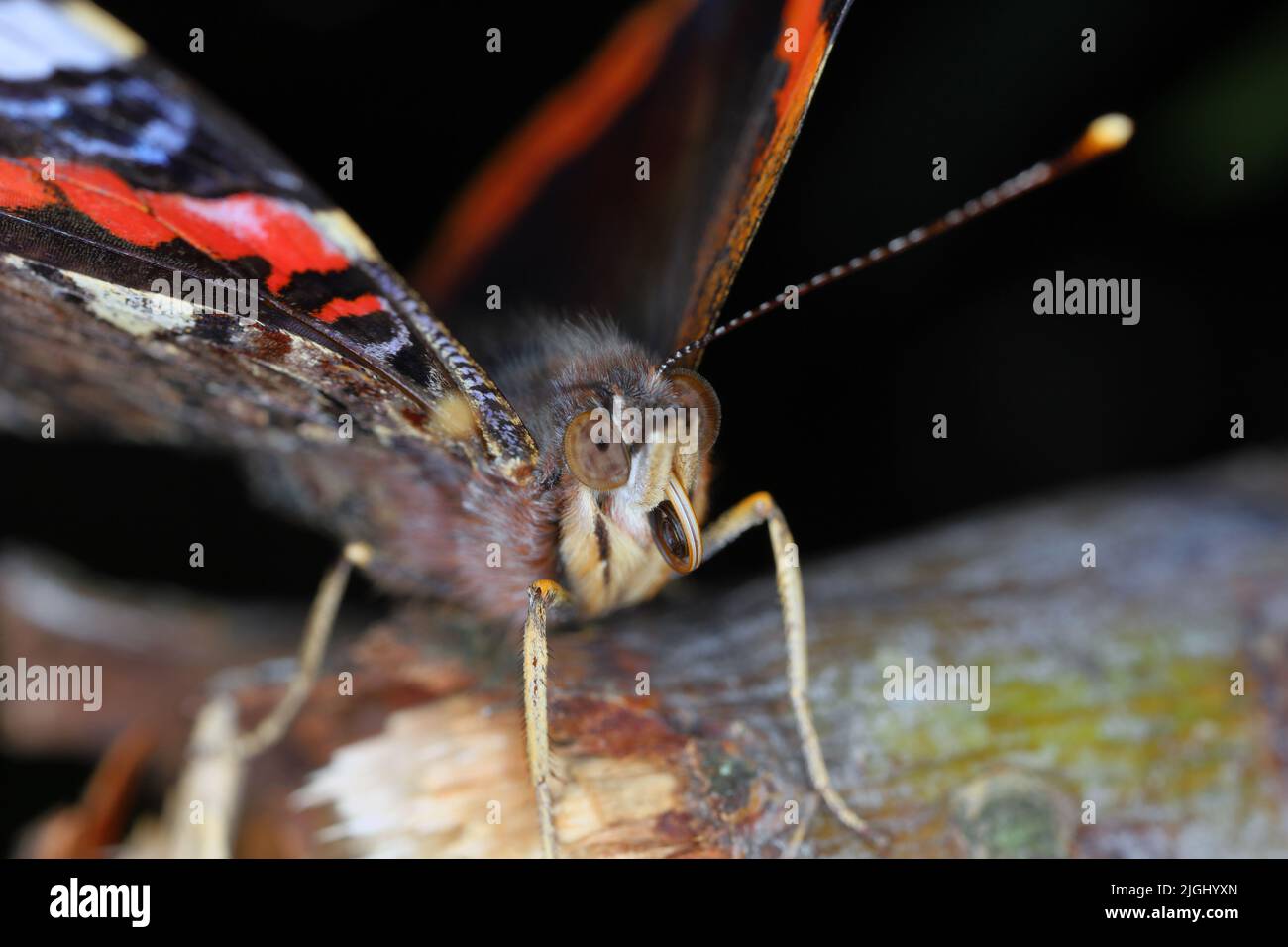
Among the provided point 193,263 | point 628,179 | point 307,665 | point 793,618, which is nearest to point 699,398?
point 793,618

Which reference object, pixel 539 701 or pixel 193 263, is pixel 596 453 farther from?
pixel 193 263

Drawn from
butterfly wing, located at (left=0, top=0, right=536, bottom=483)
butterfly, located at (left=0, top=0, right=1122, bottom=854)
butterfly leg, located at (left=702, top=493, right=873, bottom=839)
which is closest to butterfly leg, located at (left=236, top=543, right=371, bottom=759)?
butterfly, located at (left=0, top=0, right=1122, bottom=854)

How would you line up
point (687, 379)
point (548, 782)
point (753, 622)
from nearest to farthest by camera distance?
point (548, 782) < point (687, 379) < point (753, 622)

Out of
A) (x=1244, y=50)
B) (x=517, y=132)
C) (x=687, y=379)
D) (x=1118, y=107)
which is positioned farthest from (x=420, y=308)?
(x=1244, y=50)

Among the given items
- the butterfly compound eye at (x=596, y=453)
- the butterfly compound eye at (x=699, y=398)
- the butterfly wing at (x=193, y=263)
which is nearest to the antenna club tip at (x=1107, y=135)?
the butterfly compound eye at (x=699, y=398)

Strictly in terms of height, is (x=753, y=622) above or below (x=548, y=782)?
above

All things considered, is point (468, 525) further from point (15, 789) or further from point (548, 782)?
point (15, 789)

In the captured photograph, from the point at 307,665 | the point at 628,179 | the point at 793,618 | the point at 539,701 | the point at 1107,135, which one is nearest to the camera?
the point at 1107,135
